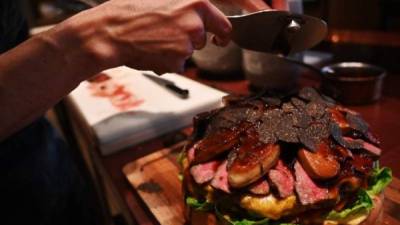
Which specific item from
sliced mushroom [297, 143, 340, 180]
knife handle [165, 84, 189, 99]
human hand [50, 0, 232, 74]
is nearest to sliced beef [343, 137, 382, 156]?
sliced mushroom [297, 143, 340, 180]

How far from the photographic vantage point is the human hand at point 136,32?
78cm

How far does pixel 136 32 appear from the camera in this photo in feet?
2.62

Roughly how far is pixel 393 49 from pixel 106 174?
62.3 inches

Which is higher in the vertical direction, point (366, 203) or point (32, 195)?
point (366, 203)

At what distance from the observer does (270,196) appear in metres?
0.84

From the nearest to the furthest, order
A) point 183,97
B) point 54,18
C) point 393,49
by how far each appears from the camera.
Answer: point 183,97 < point 393,49 < point 54,18

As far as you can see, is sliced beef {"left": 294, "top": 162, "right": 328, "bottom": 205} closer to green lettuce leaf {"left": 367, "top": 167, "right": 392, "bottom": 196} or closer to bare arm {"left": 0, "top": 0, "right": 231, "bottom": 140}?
green lettuce leaf {"left": 367, "top": 167, "right": 392, "bottom": 196}

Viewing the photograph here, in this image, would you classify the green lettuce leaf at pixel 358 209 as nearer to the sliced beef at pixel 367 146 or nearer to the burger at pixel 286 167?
the burger at pixel 286 167

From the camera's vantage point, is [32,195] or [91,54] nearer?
[91,54]

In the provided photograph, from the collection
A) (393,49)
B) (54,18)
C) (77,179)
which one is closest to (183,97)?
(77,179)

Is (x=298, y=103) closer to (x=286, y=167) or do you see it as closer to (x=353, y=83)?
(x=286, y=167)

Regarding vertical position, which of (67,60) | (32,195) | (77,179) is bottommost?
(77,179)

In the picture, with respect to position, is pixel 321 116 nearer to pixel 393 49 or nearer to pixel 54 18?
pixel 393 49

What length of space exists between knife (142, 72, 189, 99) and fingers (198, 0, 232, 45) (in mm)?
764
